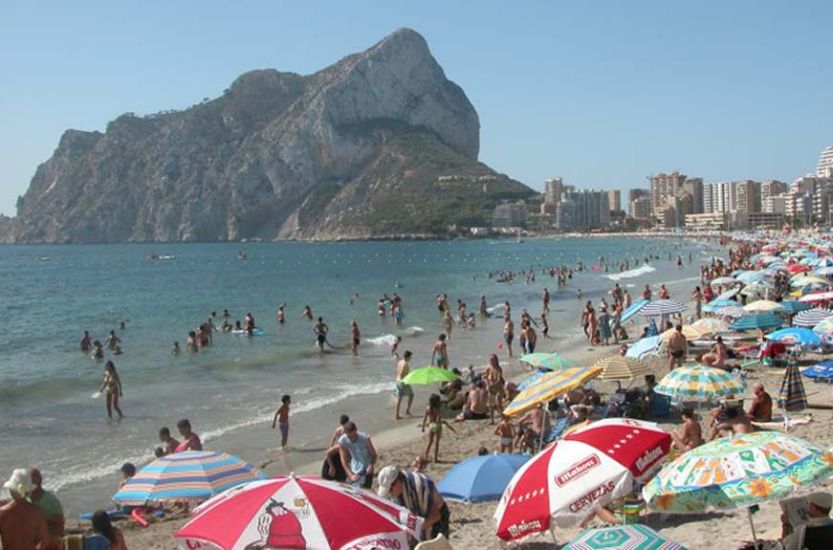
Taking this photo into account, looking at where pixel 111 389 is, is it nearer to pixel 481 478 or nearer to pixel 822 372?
pixel 481 478

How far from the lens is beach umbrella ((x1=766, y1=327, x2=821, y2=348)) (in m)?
15.7

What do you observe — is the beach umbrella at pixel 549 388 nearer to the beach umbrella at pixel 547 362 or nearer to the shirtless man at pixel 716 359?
the beach umbrella at pixel 547 362

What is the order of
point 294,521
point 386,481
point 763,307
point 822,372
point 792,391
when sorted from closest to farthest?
point 294,521 < point 386,481 < point 792,391 < point 822,372 < point 763,307

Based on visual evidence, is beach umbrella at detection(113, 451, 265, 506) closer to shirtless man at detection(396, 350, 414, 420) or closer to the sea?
the sea

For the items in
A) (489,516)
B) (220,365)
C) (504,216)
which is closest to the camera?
(489,516)

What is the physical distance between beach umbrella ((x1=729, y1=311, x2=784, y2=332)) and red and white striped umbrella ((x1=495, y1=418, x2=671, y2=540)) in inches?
536

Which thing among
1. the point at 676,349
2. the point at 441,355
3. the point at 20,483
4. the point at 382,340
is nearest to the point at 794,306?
the point at 676,349

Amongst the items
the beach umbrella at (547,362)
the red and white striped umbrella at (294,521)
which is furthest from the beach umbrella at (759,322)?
the red and white striped umbrella at (294,521)

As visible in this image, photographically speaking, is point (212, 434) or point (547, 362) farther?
point (212, 434)

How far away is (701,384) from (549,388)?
97.0 inches

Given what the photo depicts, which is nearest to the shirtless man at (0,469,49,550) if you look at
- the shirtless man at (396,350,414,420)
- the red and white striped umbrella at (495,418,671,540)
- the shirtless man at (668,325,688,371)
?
the red and white striped umbrella at (495,418,671,540)

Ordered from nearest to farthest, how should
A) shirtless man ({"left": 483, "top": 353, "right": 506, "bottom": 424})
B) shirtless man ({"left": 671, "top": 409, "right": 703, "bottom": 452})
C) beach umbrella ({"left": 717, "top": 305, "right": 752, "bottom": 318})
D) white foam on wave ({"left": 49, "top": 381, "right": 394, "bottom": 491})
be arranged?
1. shirtless man ({"left": 671, "top": 409, "right": 703, "bottom": 452})
2. white foam on wave ({"left": 49, "top": 381, "right": 394, "bottom": 491})
3. shirtless man ({"left": 483, "top": 353, "right": 506, "bottom": 424})
4. beach umbrella ({"left": 717, "top": 305, "right": 752, "bottom": 318})

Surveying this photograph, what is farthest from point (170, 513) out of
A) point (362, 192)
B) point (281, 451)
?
point (362, 192)

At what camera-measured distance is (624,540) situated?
4.84 m
